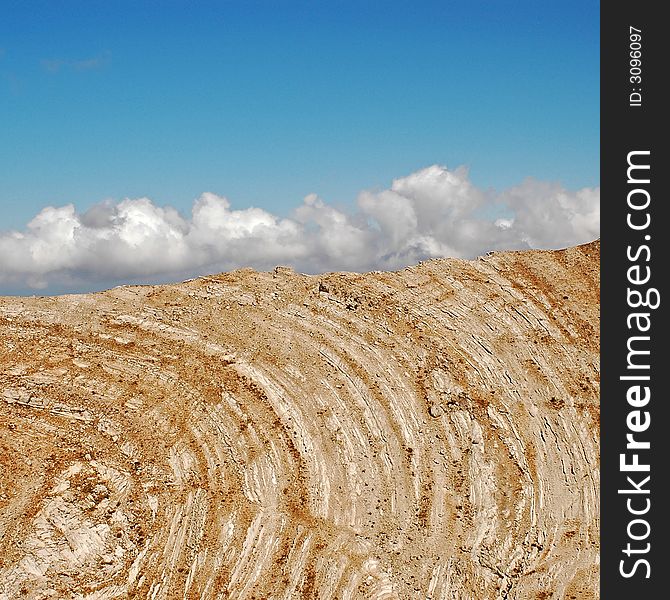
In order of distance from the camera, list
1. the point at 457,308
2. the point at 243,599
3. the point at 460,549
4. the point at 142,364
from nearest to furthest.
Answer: the point at 243,599, the point at 460,549, the point at 142,364, the point at 457,308

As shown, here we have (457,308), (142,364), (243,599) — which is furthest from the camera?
(457,308)

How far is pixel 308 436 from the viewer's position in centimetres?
1881

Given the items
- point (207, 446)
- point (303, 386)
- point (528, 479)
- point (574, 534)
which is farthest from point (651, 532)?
point (207, 446)

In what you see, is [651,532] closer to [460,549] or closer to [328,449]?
[460,549]

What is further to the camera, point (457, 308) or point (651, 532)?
point (457, 308)

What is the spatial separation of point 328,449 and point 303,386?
2023mm

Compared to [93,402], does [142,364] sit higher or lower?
higher

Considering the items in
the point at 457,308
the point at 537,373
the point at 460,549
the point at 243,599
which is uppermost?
the point at 457,308

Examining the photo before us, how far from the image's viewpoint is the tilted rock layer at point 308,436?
1691 cm

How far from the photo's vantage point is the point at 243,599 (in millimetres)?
16484

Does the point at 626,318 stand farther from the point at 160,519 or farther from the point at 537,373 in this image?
the point at 160,519

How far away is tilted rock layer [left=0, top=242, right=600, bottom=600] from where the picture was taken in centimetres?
1691

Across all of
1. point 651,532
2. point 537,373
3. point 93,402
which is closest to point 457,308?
point 537,373

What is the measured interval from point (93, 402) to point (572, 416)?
14069mm
